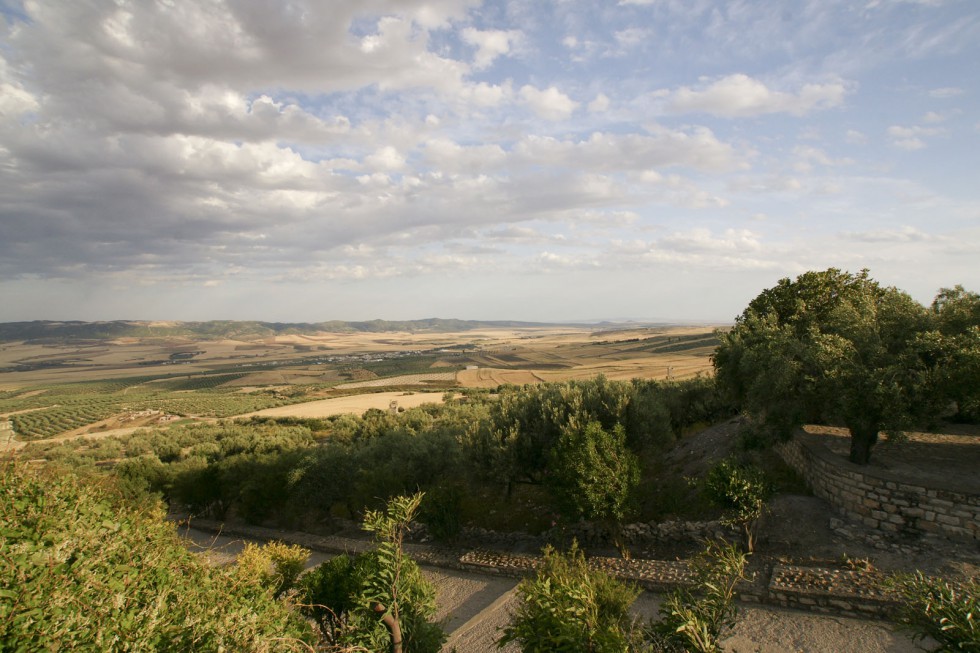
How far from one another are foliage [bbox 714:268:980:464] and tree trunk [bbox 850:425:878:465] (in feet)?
0.10

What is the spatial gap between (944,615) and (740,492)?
24.8 ft

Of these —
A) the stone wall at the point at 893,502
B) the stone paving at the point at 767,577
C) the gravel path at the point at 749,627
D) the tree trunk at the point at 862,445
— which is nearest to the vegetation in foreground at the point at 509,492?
the tree trunk at the point at 862,445

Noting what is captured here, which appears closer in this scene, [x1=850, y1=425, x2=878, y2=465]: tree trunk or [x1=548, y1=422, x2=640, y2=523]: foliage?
[x1=850, y1=425, x2=878, y2=465]: tree trunk

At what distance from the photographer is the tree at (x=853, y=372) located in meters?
16.2

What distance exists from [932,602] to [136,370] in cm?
21979

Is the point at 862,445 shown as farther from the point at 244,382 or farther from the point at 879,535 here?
the point at 244,382

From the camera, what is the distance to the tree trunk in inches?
688

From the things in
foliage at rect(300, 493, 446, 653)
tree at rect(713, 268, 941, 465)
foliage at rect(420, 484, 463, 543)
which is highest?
tree at rect(713, 268, 941, 465)

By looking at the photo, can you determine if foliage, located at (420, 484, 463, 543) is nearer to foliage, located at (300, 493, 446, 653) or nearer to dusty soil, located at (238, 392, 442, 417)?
foliage, located at (300, 493, 446, 653)

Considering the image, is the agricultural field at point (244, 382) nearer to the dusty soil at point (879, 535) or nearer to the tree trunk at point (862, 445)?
the dusty soil at point (879, 535)

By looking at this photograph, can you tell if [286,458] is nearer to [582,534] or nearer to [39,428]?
[582,534]

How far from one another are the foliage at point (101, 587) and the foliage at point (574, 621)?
5286mm

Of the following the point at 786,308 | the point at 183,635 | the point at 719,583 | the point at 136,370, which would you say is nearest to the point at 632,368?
the point at 786,308

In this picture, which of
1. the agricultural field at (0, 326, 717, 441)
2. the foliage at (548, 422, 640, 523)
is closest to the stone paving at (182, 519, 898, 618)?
the foliage at (548, 422, 640, 523)
